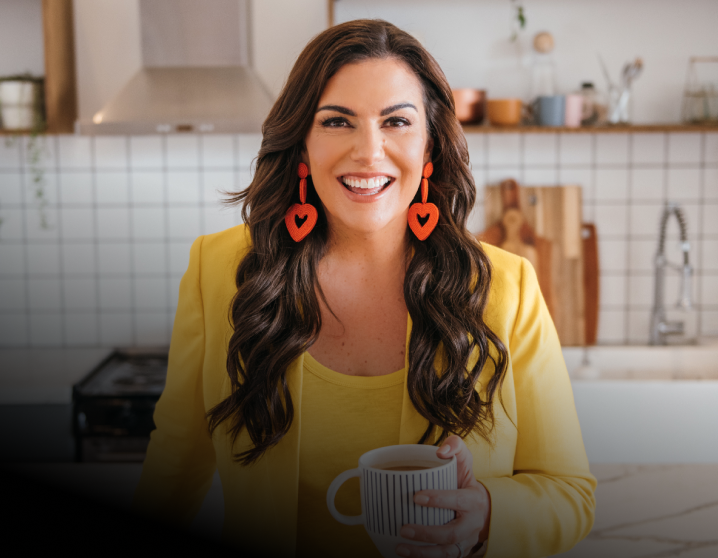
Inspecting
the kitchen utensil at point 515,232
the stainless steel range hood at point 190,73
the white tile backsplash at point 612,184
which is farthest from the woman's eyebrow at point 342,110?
the white tile backsplash at point 612,184

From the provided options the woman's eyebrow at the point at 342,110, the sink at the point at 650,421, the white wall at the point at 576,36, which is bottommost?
the sink at the point at 650,421

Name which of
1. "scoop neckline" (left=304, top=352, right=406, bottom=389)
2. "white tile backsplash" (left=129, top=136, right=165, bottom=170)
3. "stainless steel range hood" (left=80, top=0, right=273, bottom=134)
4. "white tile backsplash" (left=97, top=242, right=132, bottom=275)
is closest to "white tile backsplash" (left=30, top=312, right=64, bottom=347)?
"white tile backsplash" (left=97, top=242, right=132, bottom=275)

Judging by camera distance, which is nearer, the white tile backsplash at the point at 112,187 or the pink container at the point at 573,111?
the pink container at the point at 573,111

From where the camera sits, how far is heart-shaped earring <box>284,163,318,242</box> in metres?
0.91

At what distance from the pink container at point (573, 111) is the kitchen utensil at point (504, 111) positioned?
16 centimetres

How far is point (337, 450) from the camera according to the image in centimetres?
81

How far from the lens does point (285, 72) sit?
193 cm

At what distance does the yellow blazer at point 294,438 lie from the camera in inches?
29.7

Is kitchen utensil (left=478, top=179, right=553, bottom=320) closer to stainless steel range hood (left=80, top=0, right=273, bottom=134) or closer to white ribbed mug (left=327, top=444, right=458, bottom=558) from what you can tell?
stainless steel range hood (left=80, top=0, right=273, bottom=134)

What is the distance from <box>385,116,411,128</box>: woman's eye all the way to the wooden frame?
1.63 m

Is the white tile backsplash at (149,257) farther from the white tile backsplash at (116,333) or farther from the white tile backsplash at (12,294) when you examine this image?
the white tile backsplash at (12,294)

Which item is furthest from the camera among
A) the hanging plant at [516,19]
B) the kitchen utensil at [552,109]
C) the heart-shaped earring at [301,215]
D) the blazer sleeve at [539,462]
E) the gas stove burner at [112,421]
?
the hanging plant at [516,19]

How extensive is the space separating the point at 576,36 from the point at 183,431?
81.8 inches

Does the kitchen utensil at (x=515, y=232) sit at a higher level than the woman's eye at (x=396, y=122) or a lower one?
lower
